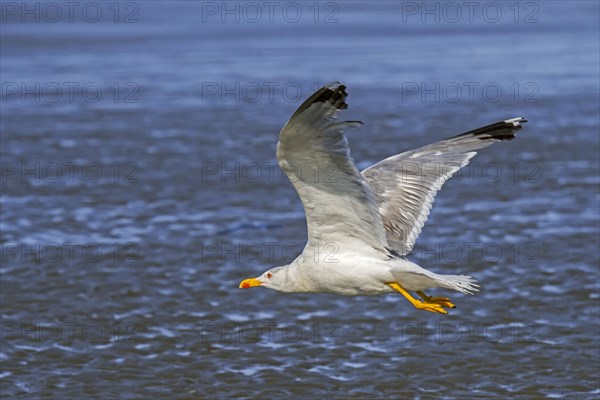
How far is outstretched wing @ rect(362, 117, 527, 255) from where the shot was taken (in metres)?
10.1

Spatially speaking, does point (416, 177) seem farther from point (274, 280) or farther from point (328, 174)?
point (328, 174)

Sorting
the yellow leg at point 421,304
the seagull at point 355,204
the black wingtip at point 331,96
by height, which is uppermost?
the black wingtip at point 331,96

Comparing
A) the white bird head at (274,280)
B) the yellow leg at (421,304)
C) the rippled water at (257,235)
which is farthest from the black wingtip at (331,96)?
the rippled water at (257,235)

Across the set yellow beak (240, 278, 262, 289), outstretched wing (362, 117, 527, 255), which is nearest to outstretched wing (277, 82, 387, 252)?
yellow beak (240, 278, 262, 289)

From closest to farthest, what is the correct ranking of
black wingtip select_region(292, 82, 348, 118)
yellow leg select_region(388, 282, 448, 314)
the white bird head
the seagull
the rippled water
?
black wingtip select_region(292, 82, 348, 118)
the seagull
yellow leg select_region(388, 282, 448, 314)
the white bird head
the rippled water

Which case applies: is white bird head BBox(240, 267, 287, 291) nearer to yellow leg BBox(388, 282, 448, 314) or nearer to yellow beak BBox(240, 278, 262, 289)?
yellow beak BBox(240, 278, 262, 289)

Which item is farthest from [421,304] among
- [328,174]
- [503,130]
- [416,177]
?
[503,130]

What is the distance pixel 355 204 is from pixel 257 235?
7441 mm

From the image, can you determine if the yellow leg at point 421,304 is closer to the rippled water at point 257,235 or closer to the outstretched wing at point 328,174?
the outstretched wing at point 328,174

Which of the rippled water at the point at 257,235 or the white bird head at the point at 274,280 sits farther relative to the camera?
the rippled water at the point at 257,235

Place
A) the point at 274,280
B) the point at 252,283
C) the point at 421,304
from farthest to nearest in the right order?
the point at 252,283 < the point at 274,280 < the point at 421,304

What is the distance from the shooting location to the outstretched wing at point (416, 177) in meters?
10.1

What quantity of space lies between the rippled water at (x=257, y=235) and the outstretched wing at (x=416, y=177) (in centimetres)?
193

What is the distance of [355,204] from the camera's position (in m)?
8.72
